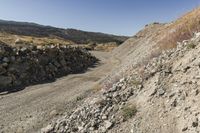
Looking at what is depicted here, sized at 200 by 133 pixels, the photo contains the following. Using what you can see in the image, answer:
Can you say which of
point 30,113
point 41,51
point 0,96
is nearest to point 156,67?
point 30,113

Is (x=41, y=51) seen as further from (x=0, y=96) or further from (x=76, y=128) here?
(x=76, y=128)

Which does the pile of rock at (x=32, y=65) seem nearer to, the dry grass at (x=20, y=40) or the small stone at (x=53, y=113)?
the small stone at (x=53, y=113)

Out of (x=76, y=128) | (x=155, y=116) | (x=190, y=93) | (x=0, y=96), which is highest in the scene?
(x=190, y=93)

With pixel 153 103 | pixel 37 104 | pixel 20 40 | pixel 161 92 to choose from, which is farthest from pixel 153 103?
pixel 20 40

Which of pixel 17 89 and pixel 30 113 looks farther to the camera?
pixel 17 89

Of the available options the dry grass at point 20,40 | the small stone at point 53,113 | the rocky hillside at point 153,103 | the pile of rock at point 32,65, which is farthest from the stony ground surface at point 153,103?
the dry grass at point 20,40

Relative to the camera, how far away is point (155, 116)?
45.8 feet

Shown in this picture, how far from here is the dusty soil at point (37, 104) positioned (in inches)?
837

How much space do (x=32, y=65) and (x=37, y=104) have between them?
15.1 metres

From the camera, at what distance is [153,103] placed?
1478 centimetres

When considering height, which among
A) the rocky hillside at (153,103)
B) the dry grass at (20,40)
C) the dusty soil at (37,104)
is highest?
the rocky hillside at (153,103)

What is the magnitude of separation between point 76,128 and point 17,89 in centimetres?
1913

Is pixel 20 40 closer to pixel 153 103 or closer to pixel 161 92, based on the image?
pixel 161 92

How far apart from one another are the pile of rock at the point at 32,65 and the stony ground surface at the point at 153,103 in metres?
19.7
